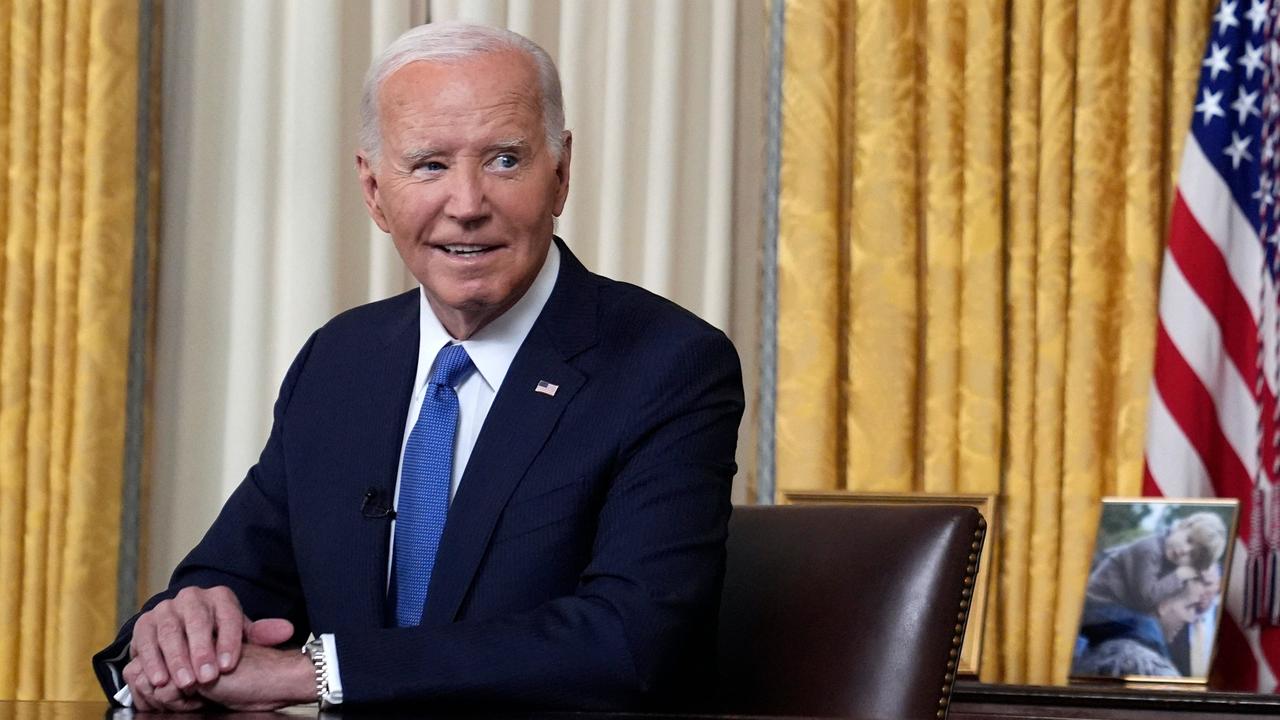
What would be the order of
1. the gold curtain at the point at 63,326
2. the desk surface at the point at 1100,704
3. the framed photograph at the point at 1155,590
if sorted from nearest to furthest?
1. the desk surface at the point at 1100,704
2. the framed photograph at the point at 1155,590
3. the gold curtain at the point at 63,326

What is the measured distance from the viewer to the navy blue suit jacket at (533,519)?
6.27 ft

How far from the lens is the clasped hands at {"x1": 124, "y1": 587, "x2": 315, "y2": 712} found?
6.17 ft

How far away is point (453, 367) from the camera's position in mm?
2318

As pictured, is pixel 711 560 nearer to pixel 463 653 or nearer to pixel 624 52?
pixel 463 653

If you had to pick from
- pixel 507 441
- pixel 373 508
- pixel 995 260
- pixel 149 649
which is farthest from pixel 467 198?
pixel 995 260

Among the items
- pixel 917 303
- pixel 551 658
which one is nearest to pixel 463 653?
pixel 551 658

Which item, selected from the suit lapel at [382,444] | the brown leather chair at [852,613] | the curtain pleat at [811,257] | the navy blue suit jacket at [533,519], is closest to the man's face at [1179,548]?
the curtain pleat at [811,257]

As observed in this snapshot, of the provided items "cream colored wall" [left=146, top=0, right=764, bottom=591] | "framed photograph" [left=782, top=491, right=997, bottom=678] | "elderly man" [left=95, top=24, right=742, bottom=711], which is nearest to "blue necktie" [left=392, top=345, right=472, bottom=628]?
"elderly man" [left=95, top=24, right=742, bottom=711]

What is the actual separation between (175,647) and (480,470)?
46 centimetres

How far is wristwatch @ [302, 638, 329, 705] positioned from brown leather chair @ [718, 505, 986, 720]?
22.8 inches

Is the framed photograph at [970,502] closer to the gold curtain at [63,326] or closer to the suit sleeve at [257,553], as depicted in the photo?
the suit sleeve at [257,553]

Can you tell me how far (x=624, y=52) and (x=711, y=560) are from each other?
8.00ft

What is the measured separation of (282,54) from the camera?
434 centimetres

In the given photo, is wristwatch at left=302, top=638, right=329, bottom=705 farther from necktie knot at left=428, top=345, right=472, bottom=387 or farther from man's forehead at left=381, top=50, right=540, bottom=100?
man's forehead at left=381, top=50, right=540, bottom=100
